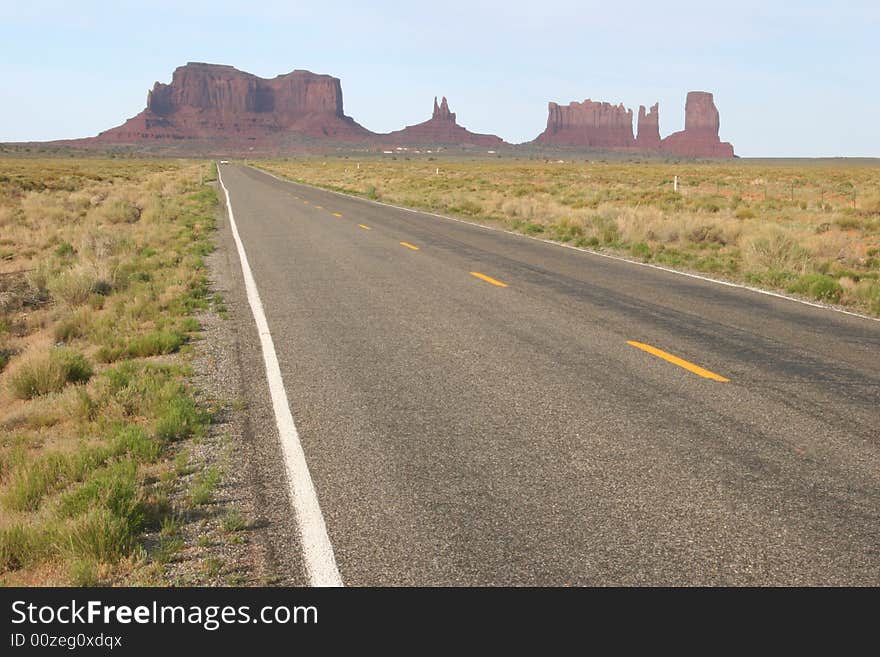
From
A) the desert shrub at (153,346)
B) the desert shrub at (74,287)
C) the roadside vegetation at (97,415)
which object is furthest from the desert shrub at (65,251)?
the desert shrub at (153,346)

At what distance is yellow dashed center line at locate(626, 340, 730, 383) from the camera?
23.3 feet

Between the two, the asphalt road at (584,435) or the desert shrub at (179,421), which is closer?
the asphalt road at (584,435)

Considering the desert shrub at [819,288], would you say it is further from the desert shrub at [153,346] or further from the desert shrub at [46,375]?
the desert shrub at [46,375]

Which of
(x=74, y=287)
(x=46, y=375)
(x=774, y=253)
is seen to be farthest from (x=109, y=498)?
(x=774, y=253)

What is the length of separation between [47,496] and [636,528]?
349cm

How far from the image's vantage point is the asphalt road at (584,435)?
3883mm

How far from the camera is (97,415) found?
6.42m

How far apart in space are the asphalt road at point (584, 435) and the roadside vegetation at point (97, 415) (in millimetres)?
861

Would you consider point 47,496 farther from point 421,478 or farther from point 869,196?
point 869,196

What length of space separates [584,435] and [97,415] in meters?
A: 3.87

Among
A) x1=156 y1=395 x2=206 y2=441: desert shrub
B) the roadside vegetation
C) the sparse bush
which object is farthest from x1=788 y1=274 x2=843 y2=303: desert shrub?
the sparse bush
